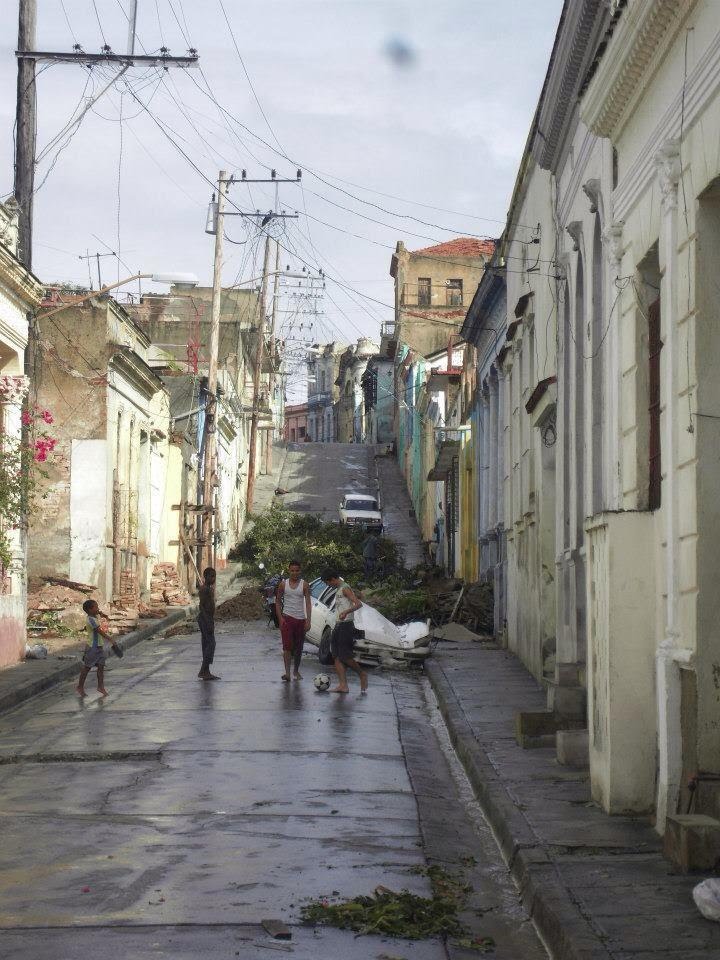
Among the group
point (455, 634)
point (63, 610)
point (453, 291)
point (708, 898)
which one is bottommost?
point (708, 898)

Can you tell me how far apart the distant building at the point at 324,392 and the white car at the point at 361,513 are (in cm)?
6435

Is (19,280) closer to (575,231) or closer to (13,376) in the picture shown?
(13,376)

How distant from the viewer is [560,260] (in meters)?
17.0

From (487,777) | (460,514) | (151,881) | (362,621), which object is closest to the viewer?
(151,881)

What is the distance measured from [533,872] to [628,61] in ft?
18.7

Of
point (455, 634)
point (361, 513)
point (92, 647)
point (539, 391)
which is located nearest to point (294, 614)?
point (92, 647)

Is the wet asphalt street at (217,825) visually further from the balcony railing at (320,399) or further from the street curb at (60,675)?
the balcony railing at (320,399)

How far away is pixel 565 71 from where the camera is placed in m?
15.5

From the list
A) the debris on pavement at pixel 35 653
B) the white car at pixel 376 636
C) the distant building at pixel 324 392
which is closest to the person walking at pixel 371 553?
the white car at pixel 376 636

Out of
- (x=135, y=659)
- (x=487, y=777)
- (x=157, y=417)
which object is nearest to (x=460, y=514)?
(x=157, y=417)

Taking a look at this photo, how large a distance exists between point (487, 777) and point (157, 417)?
1173 inches

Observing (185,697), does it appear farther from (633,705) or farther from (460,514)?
(460,514)

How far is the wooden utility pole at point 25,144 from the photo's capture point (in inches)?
804

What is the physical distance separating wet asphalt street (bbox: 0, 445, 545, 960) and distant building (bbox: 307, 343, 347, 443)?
103 metres
